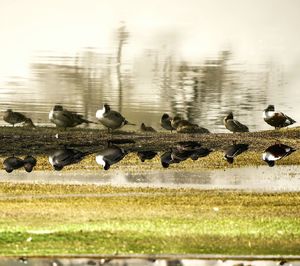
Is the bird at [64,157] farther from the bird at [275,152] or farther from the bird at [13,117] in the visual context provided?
the bird at [275,152]

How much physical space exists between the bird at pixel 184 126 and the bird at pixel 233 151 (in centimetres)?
8

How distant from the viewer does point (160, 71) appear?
60.9 inches

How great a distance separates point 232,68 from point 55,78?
47cm

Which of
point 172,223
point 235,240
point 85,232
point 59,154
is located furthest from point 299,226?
point 59,154

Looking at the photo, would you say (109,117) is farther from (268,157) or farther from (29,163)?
(268,157)

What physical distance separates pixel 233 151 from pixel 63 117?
48 centimetres

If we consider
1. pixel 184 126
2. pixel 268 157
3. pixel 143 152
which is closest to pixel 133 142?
pixel 143 152

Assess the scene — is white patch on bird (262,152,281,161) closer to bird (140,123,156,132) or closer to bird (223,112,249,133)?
bird (223,112,249,133)

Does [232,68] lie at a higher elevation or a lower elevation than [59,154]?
higher

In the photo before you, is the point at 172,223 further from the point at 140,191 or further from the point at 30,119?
the point at 30,119

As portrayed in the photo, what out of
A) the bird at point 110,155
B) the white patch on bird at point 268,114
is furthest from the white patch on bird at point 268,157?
the bird at point 110,155

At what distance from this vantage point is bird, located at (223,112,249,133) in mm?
1602

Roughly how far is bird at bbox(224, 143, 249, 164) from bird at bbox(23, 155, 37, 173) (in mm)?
535

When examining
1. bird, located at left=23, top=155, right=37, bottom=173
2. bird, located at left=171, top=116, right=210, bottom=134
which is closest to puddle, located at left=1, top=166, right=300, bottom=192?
bird, located at left=23, top=155, right=37, bottom=173
